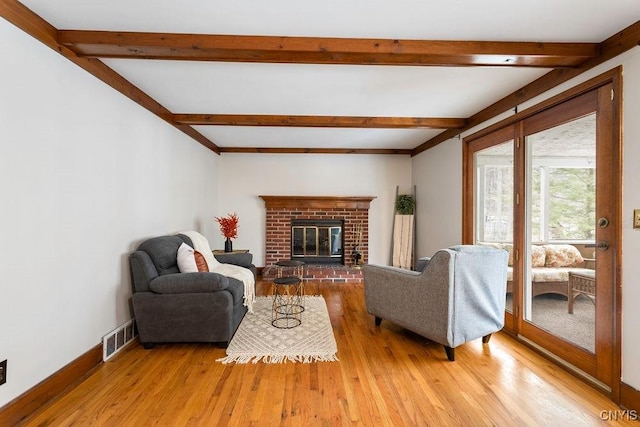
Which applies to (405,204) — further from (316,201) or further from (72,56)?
(72,56)

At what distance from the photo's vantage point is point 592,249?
7.35 feet

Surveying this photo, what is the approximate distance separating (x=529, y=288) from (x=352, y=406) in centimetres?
208

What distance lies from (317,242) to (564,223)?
3.96 metres

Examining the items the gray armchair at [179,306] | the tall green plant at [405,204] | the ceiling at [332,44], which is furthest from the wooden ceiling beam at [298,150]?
the gray armchair at [179,306]

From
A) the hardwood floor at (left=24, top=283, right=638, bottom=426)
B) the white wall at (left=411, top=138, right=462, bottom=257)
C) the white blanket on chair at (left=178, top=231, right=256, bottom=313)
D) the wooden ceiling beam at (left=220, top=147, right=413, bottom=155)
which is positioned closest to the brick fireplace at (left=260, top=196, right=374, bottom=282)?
the wooden ceiling beam at (left=220, top=147, right=413, bottom=155)

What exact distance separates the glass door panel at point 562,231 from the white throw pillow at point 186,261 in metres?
3.23

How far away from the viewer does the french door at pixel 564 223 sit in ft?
6.88

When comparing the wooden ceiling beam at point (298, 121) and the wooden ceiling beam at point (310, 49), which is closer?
the wooden ceiling beam at point (310, 49)

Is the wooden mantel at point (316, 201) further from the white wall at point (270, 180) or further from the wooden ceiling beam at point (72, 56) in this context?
the wooden ceiling beam at point (72, 56)

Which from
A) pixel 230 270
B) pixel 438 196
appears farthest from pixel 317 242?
pixel 230 270

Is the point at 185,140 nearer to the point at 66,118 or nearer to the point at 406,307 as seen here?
the point at 66,118

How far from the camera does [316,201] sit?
226 inches

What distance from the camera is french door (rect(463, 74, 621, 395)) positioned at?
6.88 feet

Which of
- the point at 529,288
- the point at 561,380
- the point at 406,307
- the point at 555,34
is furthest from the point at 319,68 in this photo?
the point at 561,380
